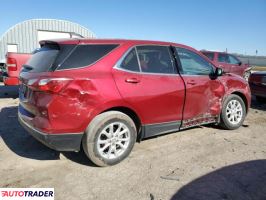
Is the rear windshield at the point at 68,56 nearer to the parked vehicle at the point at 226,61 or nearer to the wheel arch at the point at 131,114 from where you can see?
the wheel arch at the point at 131,114

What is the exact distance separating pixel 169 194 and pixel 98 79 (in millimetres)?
1711

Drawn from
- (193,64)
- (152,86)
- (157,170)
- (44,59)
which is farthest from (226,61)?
(44,59)

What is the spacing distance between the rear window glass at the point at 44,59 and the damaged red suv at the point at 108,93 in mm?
20

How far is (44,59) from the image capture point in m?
4.00

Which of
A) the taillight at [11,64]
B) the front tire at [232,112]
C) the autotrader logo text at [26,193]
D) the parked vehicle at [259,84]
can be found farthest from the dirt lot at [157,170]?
the taillight at [11,64]

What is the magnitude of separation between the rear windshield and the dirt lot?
1.41 metres

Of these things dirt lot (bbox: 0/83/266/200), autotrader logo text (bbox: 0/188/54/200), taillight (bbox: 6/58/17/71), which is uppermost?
taillight (bbox: 6/58/17/71)

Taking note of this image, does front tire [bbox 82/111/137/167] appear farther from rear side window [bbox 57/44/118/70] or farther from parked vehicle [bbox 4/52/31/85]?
parked vehicle [bbox 4/52/31/85]

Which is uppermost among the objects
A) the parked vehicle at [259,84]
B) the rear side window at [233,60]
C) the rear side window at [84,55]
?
the rear side window at [84,55]

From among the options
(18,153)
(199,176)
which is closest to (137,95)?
(199,176)

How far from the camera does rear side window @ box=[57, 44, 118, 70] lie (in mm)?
3739

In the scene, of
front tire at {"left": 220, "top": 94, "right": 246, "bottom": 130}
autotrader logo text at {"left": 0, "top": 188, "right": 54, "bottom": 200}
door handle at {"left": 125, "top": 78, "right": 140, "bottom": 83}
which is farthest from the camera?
front tire at {"left": 220, "top": 94, "right": 246, "bottom": 130}

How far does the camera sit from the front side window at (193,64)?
4941 millimetres

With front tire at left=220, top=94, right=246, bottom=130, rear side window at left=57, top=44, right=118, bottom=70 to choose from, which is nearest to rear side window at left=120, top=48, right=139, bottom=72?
rear side window at left=57, top=44, right=118, bottom=70
